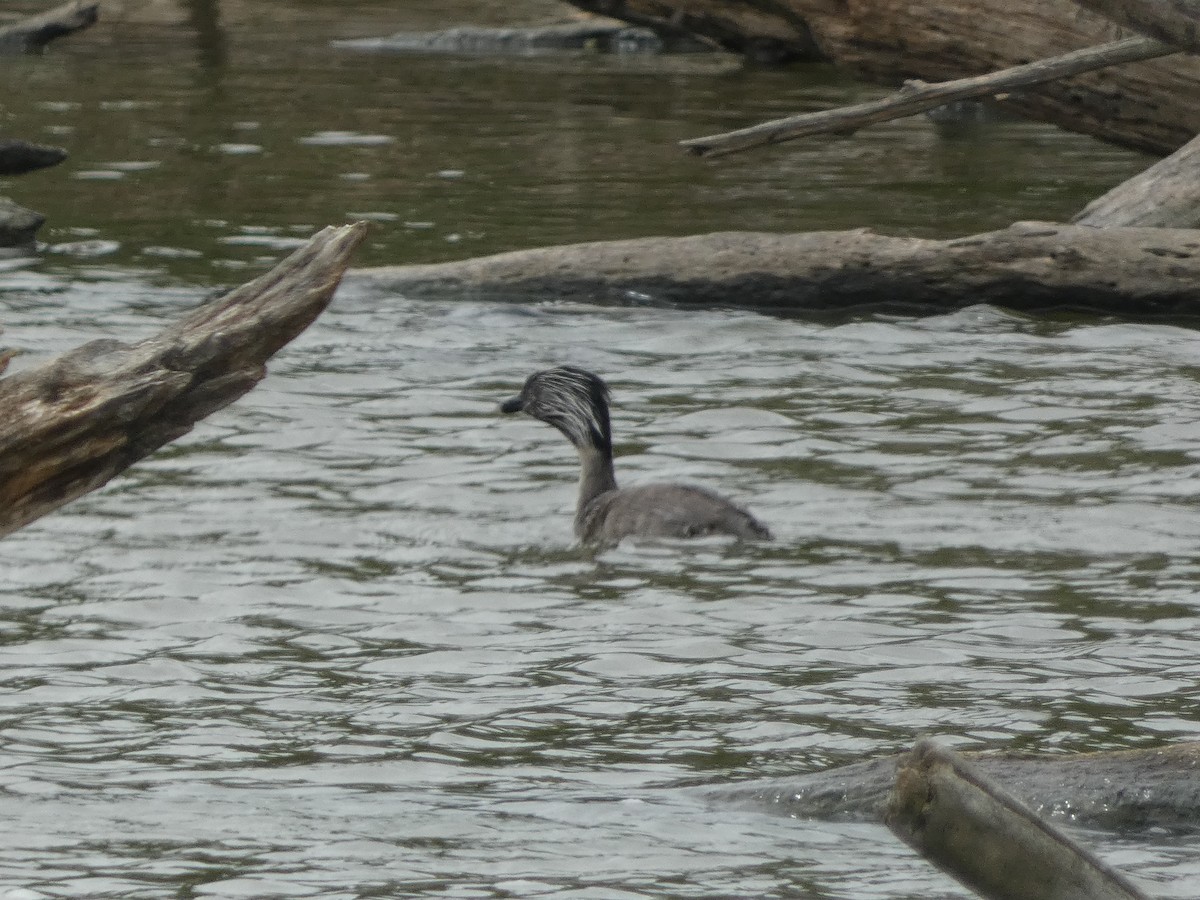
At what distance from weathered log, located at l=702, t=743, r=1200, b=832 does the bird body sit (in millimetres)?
2942

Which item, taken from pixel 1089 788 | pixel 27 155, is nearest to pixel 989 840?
pixel 1089 788

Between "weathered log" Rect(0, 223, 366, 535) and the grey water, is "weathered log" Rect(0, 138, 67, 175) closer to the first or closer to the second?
the grey water

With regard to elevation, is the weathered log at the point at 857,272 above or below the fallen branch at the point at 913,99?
below

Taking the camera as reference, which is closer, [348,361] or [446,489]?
[446,489]

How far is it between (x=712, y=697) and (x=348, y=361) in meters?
5.37

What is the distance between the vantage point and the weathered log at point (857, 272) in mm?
12391

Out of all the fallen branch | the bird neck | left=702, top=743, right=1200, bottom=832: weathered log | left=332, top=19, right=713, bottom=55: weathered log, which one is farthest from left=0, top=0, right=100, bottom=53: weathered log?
left=702, top=743, right=1200, bottom=832: weathered log

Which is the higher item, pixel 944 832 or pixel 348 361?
pixel 944 832

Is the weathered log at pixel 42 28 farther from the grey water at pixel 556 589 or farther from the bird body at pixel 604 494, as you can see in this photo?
the bird body at pixel 604 494

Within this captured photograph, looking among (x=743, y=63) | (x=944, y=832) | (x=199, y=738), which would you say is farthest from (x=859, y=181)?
(x=944, y=832)

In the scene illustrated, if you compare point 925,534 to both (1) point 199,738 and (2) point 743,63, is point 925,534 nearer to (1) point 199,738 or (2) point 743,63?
(1) point 199,738

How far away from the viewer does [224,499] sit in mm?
9281

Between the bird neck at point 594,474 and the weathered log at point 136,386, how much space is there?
369 cm

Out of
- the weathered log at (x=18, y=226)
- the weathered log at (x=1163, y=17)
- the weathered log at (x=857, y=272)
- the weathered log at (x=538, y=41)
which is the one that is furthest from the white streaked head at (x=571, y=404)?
the weathered log at (x=538, y=41)
